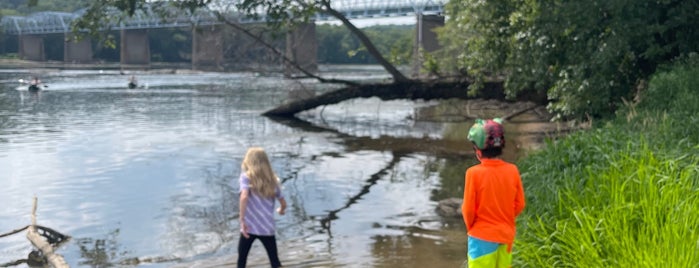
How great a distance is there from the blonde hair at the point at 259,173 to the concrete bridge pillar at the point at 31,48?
423 ft

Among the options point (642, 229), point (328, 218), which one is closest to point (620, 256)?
point (642, 229)

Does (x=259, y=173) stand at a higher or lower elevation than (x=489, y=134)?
lower

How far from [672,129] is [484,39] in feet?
38.8

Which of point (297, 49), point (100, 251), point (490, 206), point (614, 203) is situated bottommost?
point (100, 251)

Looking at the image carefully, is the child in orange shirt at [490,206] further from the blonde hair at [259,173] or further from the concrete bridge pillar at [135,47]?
the concrete bridge pillar at [135,47]

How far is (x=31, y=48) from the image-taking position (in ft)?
422

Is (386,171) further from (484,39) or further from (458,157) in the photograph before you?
(484,39)

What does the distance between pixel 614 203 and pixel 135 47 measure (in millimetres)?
118643

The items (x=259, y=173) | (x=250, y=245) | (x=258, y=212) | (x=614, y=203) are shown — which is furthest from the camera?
(x=250, y=245)

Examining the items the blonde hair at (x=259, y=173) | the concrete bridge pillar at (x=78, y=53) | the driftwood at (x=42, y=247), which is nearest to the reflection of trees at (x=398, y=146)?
the driftwood at (x=42, y=247)

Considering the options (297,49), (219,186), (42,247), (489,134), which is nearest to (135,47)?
(297,49)

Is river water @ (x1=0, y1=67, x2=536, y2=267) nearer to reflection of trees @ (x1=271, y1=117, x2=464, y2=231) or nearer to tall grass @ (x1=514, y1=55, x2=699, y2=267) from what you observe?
reflection of trees @ (x1=271, y1=117, x2=464, y2=231)

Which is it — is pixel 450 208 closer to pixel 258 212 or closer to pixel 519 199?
pixel 258 212

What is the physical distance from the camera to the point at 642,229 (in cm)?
560
